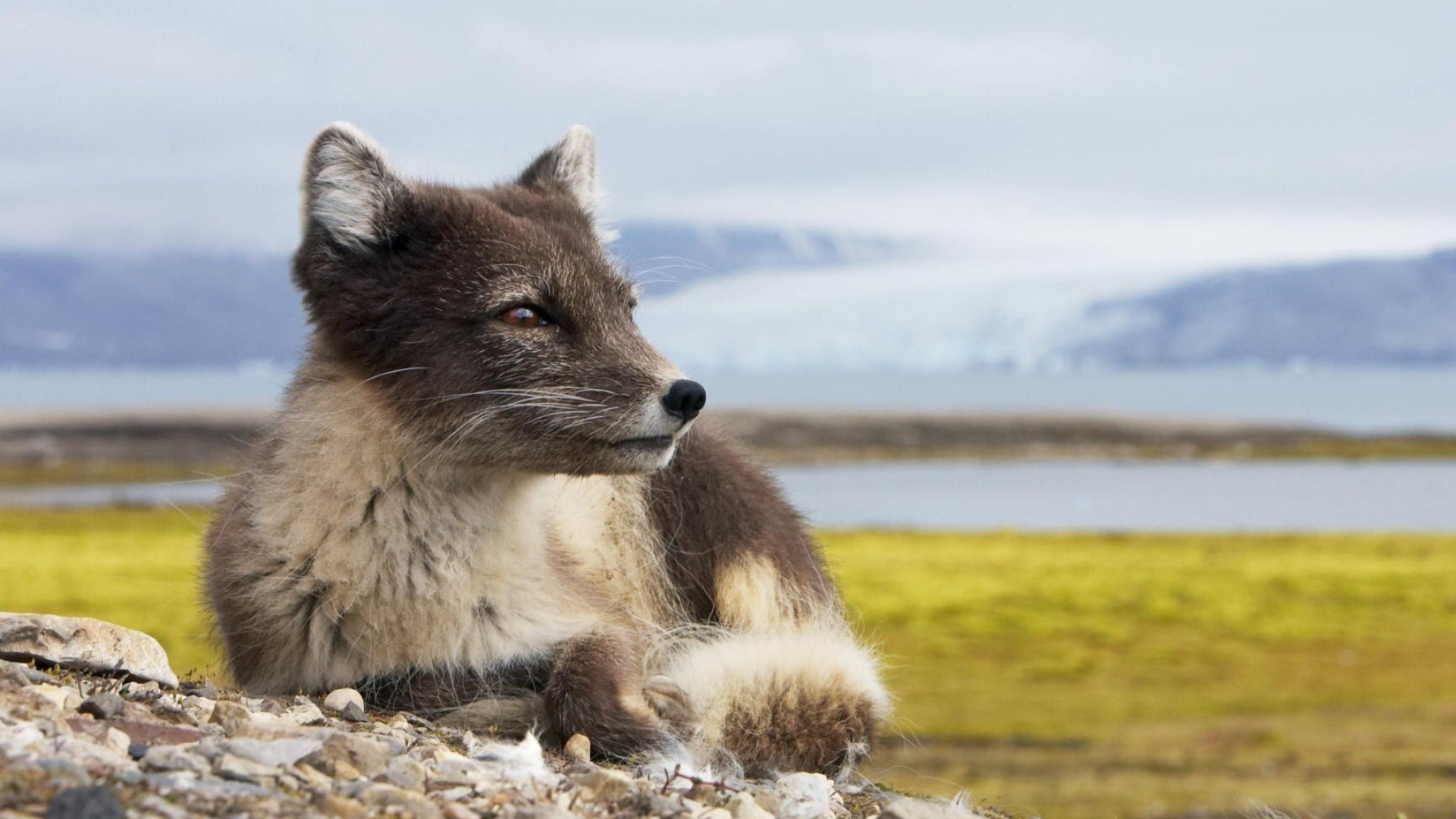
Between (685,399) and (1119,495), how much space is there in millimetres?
86025

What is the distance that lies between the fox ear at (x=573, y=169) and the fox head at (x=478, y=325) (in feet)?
2.53

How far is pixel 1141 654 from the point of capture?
3322 cm

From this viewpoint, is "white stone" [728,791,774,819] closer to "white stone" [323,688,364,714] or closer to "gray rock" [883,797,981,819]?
"gray rock" [883,797,981,819]

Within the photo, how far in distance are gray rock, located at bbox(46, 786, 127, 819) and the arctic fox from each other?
2.00 metres

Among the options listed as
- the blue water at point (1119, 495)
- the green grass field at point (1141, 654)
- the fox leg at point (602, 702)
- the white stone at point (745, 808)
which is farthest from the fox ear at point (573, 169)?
the blue water at point (1119, 495)

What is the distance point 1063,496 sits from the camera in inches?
3445

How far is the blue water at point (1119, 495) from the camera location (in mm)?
70062

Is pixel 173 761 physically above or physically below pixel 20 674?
above

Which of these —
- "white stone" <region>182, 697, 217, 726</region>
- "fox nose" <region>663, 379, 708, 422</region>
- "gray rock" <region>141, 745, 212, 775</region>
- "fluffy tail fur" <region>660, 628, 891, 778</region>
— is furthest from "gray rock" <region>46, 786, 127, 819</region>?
"fluffy tail fur" <region>660, 628, 891, 778</region>

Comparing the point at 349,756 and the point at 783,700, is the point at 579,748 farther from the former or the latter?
the point at 349,756

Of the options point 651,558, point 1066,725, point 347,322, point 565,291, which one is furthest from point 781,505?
point 1066,725

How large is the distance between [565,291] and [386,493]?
1044 millimetres

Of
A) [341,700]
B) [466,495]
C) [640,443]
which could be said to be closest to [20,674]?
[341,700]

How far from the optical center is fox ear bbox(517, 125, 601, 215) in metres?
6.54
